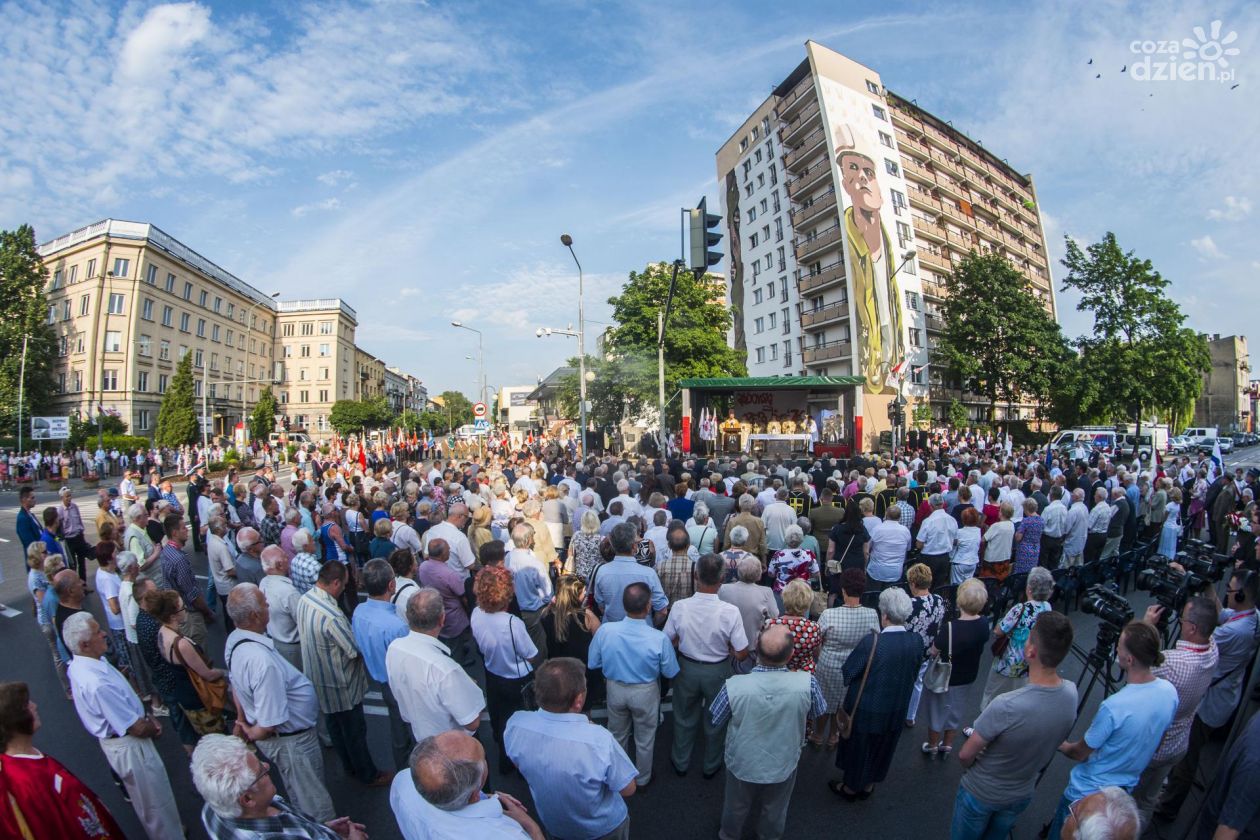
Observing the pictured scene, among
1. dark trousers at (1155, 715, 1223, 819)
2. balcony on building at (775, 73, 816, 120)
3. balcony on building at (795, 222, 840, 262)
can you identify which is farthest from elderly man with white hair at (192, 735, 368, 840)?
balcony on building at (775, 73, 816, 120)

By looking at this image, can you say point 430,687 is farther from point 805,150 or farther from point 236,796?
point 805,150

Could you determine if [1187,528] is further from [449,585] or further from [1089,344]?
[1089,344]

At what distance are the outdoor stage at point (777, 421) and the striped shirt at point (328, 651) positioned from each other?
24.2 meters

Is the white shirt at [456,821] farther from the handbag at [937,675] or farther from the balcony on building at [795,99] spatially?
the balcony on building at [795,99]

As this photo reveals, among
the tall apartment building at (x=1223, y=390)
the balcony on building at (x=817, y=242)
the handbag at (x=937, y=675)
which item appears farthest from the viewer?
the tall apartment building at (x=1223, y=390)

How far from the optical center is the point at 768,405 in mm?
34625

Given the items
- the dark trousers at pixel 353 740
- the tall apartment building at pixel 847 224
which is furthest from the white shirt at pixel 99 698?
the tall apartment building at pixel 847 224

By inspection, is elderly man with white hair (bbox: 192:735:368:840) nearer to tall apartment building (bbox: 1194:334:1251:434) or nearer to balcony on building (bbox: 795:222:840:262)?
balcony on building (bbox: 795:222:840:262)

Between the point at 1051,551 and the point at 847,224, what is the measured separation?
109 feet

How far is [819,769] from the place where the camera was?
4867 mm

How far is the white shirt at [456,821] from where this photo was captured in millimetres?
2141

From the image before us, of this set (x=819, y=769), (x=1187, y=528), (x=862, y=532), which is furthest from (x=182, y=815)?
(x=1187, y=528)

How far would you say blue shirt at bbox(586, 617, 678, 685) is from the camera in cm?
412

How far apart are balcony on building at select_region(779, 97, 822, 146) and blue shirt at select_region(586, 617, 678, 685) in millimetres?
44086
